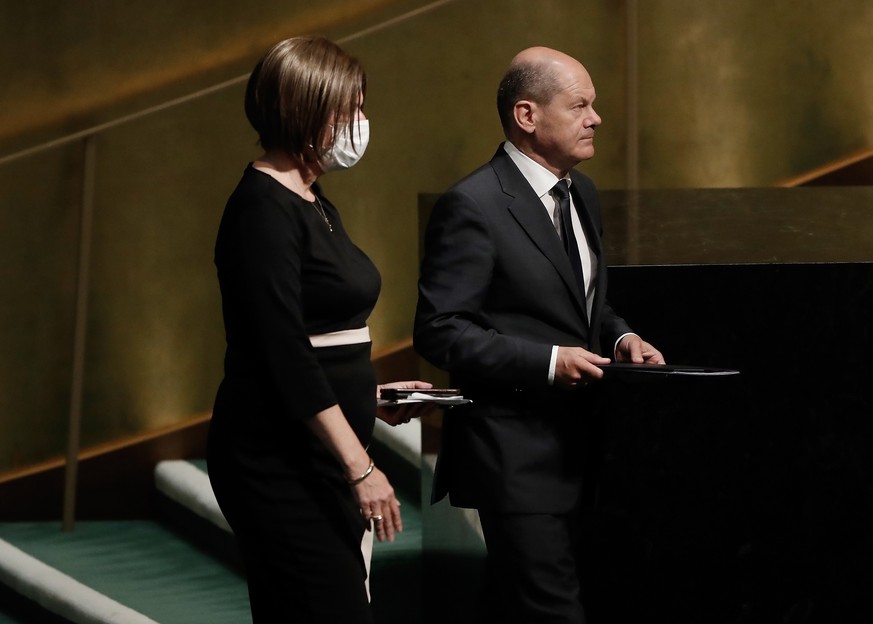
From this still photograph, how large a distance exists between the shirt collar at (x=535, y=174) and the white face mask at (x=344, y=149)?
50 cm

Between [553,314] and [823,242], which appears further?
[823,242]

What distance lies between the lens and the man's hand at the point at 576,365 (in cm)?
225

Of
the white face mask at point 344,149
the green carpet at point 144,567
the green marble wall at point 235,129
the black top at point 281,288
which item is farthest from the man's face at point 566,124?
the green marble wall at point 235,129

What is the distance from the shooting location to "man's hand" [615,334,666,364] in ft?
8.13

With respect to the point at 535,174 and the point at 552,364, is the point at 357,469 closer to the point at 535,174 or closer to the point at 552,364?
the point at 552,364

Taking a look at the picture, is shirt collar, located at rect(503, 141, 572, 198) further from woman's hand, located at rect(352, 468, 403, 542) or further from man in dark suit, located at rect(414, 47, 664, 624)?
woman's hand, located at rect(352, 468, 403, 542)

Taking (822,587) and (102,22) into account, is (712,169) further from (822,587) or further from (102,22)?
(822,587)

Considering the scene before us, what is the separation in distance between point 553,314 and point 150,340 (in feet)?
8.86

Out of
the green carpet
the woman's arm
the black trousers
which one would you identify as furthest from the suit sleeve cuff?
the green carpet

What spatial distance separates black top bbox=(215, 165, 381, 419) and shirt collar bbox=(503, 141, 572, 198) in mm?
588

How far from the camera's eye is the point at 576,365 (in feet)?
7.42

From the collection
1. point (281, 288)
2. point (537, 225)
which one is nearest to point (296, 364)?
point (281, 288)

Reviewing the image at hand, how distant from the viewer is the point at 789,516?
2902mm

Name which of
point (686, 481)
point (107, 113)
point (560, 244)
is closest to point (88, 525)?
point (107, 113)
